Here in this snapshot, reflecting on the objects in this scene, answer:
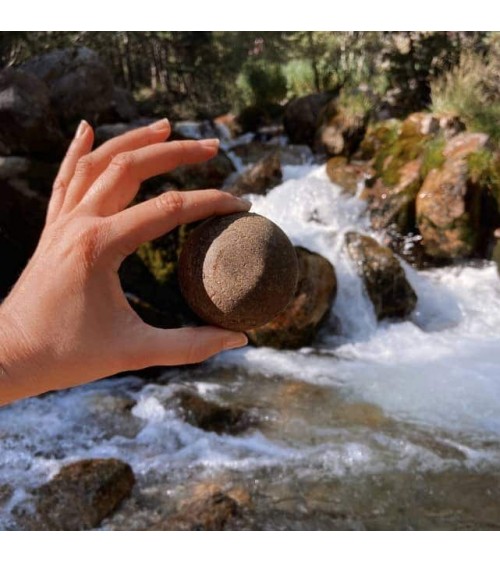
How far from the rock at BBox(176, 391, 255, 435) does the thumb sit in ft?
13.5

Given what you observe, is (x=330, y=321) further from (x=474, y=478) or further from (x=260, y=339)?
(x=474, y=478)

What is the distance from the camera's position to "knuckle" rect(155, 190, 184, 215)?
2258mm

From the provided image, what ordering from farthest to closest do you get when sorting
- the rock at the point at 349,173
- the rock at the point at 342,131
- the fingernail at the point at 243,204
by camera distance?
the rock at the point at 342,131 < the rock at the point at 349,173 < the fingernail at the point at 243,204

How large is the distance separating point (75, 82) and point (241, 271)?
1067 centimetres

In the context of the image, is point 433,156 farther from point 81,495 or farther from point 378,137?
point 81,495

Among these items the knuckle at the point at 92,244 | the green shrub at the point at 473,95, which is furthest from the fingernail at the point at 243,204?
the green shrub at the point at 473,95

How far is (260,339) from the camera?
27.9 feet

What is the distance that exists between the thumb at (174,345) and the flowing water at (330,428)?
2943 millimetres

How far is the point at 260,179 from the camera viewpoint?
1134cm

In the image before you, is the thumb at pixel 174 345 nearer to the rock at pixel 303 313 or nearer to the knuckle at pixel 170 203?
the knuckle at pixel 170 203

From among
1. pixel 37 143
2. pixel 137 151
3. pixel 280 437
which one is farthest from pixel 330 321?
pixel 137 151

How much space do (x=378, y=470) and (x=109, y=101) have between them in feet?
31.6

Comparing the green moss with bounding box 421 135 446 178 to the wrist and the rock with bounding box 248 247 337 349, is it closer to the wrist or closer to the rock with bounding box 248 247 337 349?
the rock with bounding box 248 247 337 349

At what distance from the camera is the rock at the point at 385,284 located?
909cm
